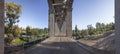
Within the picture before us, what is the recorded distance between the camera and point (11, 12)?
248ft

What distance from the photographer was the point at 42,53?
23.9 meters

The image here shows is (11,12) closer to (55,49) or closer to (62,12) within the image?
(62,12)

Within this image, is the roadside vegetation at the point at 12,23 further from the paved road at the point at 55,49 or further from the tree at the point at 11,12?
the paved road at the point at 55,49

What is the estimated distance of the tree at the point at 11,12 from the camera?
2896 inches

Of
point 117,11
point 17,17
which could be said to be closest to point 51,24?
point 17,17

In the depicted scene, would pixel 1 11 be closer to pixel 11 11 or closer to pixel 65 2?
pixel 65 2

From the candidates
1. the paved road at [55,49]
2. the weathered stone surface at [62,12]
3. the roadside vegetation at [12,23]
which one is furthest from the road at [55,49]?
the roadside vegetation at [12,23]

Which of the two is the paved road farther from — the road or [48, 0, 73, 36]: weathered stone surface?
[48, 0, 73, 36]: weathered stone surface

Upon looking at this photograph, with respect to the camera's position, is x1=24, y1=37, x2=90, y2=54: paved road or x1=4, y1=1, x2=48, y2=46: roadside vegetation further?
x1=4, y1=1, x2=48, y2=46: roadside vegetation

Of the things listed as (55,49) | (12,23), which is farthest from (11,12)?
(55,49)

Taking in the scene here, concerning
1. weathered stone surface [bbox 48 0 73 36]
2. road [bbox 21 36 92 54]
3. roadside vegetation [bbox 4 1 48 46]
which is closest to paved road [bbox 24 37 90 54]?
road [bbox 21 36 92 54]

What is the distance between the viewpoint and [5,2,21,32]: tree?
73556 millimetres

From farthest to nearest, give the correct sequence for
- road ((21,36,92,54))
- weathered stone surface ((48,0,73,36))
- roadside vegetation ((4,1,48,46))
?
roadside vegetation ((4,1,48,46)), weathered stone surface ((48,0,73,36)), road ((21,36,92,54))

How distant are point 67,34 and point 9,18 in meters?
21.1
